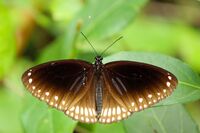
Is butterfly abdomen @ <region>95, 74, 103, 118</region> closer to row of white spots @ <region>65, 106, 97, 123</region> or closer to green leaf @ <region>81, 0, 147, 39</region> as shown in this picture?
row of white spots @ <region>65, 106, 97, 123</region>

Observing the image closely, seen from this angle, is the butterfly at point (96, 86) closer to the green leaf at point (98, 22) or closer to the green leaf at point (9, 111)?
the green leaf at point (98, 22)

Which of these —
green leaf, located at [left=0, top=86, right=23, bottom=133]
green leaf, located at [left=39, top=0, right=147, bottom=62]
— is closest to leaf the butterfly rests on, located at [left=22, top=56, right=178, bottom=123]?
green leaf, located at [left=39, top=0, right=147, bottom=62]

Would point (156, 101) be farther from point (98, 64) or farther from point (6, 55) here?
point (6, 55)

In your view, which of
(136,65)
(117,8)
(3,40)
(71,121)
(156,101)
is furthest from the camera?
(3,40)

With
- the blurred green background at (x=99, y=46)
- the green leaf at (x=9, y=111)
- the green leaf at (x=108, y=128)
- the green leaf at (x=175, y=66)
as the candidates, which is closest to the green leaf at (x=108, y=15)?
the blurred green background at (x=99, y=46)

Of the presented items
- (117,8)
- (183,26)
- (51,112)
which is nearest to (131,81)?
(51,112)
